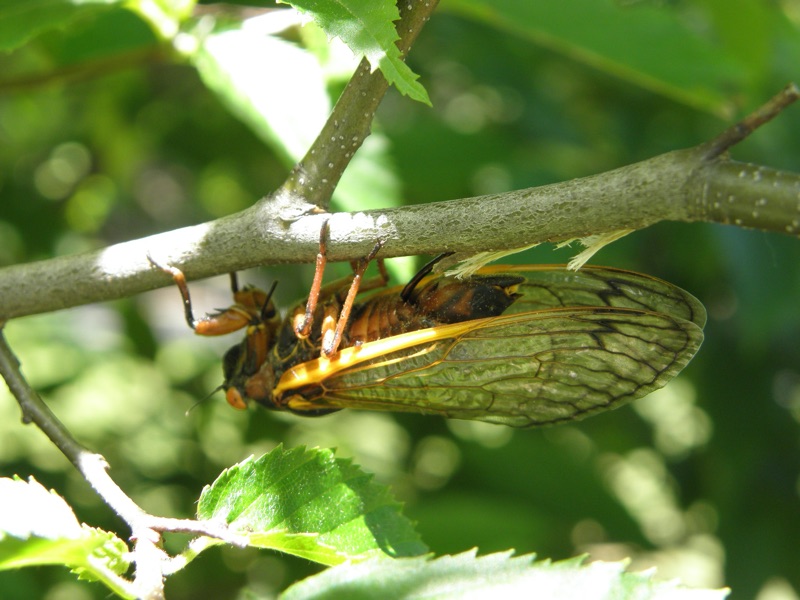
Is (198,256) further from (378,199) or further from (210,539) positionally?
(378,199)

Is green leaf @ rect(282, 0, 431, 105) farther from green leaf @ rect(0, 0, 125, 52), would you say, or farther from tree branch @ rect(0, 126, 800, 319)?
green leaf @ rect(0, 0, 125, 52)

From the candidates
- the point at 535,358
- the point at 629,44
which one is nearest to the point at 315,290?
the point at 535,358

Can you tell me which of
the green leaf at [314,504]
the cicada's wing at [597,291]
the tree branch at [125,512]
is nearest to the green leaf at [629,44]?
the cicada's wing at [597,291]

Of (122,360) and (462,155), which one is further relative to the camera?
(122,360)

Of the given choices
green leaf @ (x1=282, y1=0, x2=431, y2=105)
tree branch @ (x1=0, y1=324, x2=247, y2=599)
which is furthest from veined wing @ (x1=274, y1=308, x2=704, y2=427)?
green leaf @ (x1=282, y1=0, x2=431, y2=105)

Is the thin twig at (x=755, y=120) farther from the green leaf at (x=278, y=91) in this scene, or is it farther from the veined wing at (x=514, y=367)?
the green leaf at (x=278, y=91)

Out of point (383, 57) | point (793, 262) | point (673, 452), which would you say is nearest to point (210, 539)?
point (383, 57)
